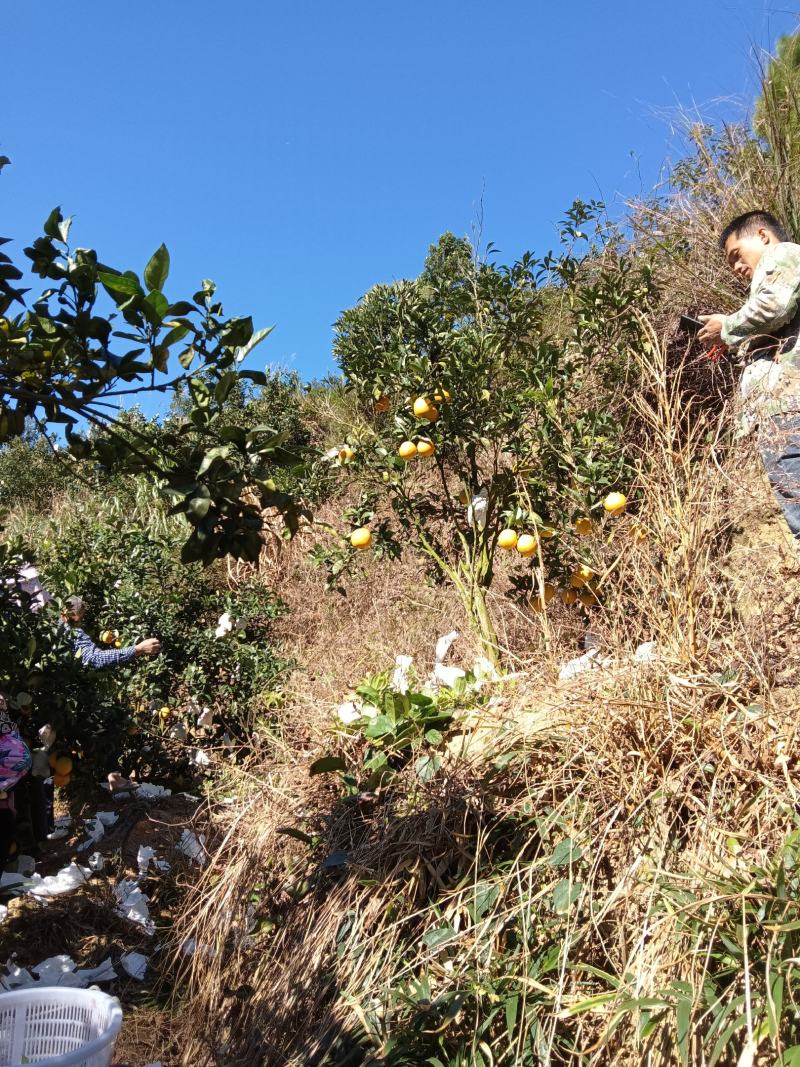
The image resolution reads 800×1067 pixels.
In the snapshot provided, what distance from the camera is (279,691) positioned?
14.0 feet

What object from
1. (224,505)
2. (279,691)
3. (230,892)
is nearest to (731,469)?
(224,505)

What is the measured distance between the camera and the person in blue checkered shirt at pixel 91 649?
4133 millimetres

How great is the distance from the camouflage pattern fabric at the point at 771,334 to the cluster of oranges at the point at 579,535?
0.54 m

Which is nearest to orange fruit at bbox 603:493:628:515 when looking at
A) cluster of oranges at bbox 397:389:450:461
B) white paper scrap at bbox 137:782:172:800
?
cluster of oranges at bbox 397:389:450:461

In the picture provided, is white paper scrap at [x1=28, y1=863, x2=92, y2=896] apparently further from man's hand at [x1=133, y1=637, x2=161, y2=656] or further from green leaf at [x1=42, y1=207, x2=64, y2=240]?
green leaf at [x1=42, y1=207, x2=64, y2=240]

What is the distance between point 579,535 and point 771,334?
3.76ft

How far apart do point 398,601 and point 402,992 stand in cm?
356

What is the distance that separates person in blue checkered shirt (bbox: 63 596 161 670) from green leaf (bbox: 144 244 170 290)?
278 centimetres

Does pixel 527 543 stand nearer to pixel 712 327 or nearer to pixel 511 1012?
pixel 712 327

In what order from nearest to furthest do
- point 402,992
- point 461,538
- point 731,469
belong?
point 402,992, point 731,469, point 461,538

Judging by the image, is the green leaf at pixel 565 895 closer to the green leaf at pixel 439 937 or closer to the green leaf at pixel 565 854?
the green leaf at pixel 565 854

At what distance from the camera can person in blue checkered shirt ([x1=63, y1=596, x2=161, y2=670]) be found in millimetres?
4133

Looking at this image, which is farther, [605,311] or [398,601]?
[398,601]

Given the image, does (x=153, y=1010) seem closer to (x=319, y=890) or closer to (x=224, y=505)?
(x=319, y=890)
